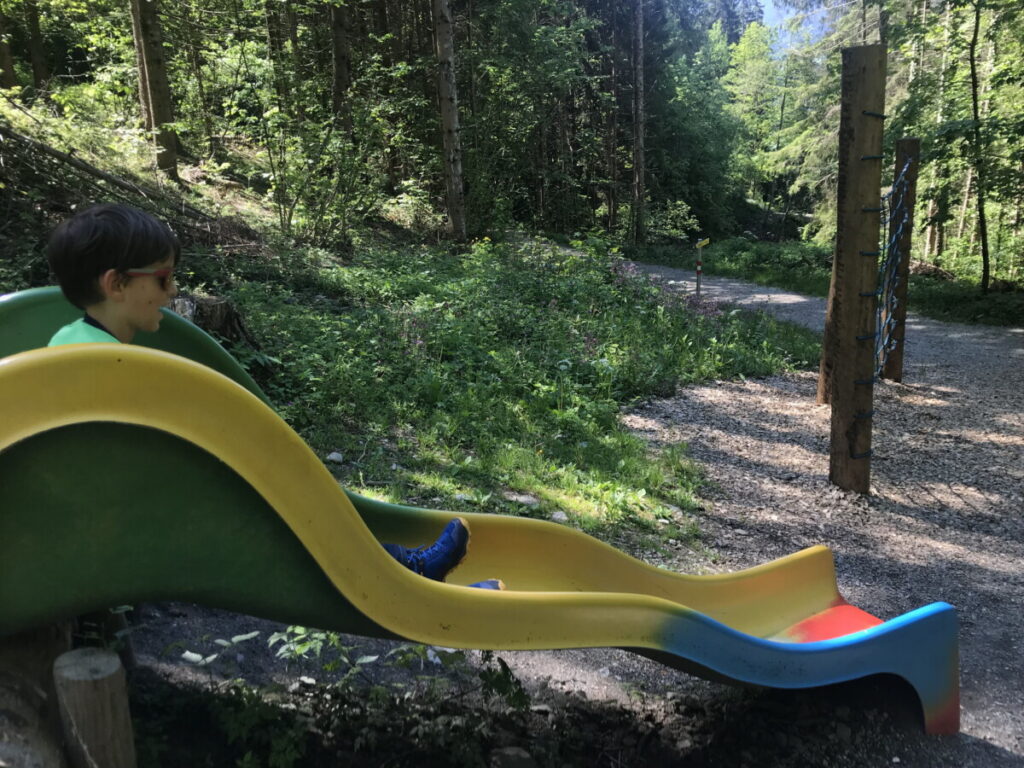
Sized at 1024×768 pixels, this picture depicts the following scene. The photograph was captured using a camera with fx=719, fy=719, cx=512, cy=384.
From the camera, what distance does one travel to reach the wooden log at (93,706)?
1.45 meters

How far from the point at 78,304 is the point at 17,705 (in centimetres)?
92

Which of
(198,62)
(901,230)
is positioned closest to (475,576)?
(901,230)

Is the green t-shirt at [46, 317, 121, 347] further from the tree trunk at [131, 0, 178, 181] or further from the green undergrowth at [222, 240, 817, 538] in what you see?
the tree trunk at [131, 0, 178, 181]

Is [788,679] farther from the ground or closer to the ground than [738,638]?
closer to the ground

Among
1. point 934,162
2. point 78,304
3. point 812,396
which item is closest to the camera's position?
point 78,304

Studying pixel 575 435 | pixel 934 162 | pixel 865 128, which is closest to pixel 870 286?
pixel 865 128

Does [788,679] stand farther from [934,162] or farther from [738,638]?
[934,162]

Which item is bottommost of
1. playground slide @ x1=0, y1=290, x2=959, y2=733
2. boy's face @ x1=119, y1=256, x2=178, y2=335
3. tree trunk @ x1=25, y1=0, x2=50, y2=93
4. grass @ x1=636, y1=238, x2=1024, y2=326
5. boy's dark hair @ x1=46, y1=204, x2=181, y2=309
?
grass @ x1=636, y1=238, x2=1024, y2=326

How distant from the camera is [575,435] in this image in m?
5.22

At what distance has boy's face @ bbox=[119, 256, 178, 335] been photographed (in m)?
1.77

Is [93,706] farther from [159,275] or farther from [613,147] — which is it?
[613,147]

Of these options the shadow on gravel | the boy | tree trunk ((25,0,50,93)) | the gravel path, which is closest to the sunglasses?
the boy

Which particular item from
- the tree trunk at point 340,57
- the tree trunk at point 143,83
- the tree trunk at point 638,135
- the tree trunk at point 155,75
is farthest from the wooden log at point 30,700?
the tree trunk at point 638,135

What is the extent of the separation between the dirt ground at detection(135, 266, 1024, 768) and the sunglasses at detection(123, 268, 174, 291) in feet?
3.56
